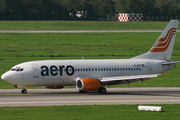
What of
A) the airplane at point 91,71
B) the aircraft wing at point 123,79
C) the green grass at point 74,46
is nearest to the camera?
the airplane at point 91,71

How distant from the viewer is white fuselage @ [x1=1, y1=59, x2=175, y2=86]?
41875mm

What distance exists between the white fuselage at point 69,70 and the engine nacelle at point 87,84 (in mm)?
1165

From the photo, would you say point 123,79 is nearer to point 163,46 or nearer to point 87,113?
point 163,46

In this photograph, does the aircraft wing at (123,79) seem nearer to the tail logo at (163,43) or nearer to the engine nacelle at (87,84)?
the engine nacelle at (87,84)

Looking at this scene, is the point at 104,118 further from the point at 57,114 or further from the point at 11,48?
the point at 11,48

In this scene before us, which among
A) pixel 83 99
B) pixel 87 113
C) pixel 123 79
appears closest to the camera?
pixel 87 113

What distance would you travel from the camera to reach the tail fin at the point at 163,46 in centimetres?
4934

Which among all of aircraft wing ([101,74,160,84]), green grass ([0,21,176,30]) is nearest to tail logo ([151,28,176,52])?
aircraft wing ([101,74,160,84])

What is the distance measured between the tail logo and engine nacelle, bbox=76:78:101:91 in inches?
427

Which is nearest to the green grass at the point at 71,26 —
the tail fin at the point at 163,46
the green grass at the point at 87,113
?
the tail fin at the point at 163,46

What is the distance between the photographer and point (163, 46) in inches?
1961

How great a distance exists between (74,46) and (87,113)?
67.9m

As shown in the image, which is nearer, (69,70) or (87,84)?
(87,84)

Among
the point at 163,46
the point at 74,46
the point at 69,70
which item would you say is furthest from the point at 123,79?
the point at 74,46
